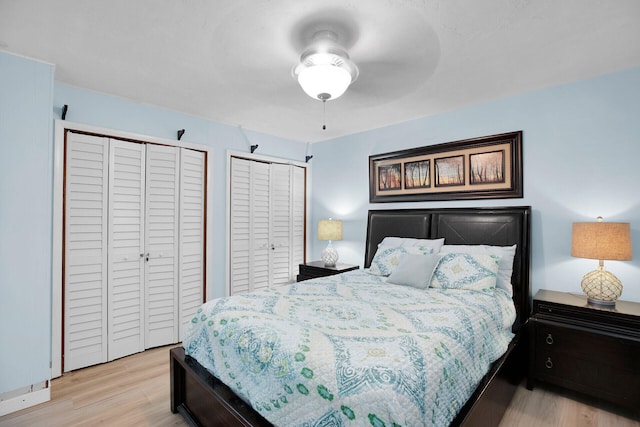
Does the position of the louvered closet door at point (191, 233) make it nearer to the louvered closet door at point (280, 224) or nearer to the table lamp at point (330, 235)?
the louvered closet door at point (280, 224)

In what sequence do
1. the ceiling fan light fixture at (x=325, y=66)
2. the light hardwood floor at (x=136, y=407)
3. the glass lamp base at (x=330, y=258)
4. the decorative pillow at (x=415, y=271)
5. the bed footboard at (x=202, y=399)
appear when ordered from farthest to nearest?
1. the glass lamp base at (x=330, y=258)
2. the decorative pillow at (x=415, y=271)
3. the light hardwood floor at (x=136, y=407)
4. the ceiling fan light fixture at (x=325, y=66)
5. the bed footboard at (x=202, y=399)

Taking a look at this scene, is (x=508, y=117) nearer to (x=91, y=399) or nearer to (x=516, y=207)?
(x=516, y=207)

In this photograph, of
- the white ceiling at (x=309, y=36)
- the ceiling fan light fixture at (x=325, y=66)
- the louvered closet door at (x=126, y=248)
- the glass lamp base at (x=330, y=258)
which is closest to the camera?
the white ceiling at (x=309, y=36)

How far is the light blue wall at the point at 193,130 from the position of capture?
8.99 feet

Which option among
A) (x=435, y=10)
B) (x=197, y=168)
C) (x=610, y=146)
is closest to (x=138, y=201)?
(x=197, y=168)

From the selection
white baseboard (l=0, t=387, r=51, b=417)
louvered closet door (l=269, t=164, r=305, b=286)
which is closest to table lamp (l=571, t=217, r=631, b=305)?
louvered closet door (l=269, t=164, r=305, b=286)

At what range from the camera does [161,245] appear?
125 inches

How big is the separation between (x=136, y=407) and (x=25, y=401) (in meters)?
0.76

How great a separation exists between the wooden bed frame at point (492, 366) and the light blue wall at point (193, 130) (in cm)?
154

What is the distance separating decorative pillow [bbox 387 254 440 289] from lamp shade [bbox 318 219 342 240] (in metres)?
1.27

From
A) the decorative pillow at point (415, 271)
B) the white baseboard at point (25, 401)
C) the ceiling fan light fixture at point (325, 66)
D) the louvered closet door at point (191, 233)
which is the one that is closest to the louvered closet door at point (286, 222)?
the louvered closet door at point (191, 233)

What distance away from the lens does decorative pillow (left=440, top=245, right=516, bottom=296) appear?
2.58m

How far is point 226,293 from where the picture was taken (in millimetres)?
3674

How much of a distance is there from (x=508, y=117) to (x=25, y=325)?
4.21 meters
